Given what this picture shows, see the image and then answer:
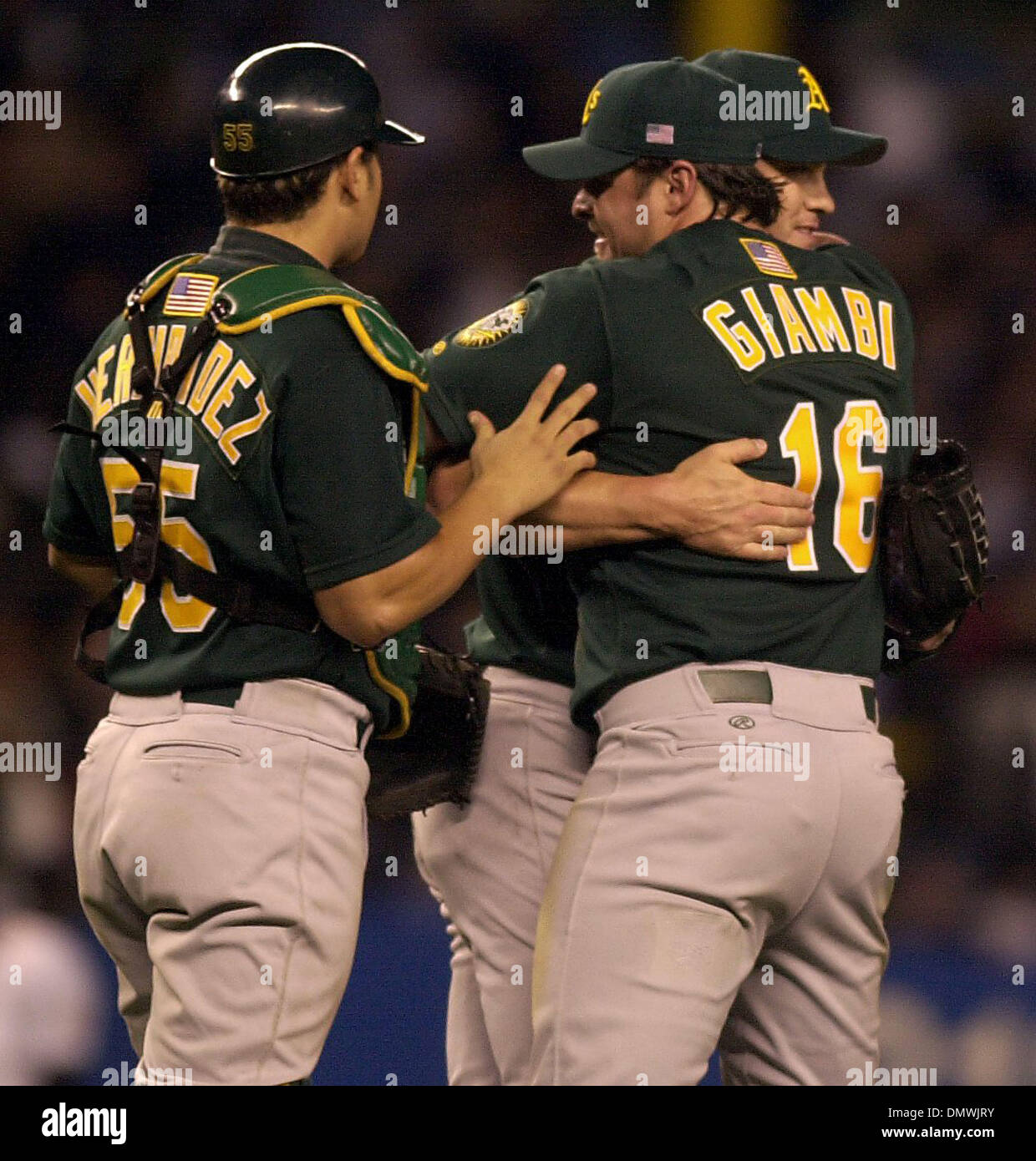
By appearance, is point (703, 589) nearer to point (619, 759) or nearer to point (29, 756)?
point (619, 759)

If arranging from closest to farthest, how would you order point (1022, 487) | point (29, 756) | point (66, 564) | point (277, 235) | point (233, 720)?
point (233, 720) < point (277, 235) < point (66, 564) < point (29, 756) < point (1022, 487)

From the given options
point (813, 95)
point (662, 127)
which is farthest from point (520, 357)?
point (813, 95)

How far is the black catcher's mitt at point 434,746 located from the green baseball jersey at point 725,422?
315 mm

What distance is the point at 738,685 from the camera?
250 cm

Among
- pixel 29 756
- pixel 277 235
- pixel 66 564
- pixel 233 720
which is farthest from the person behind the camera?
pixel 29 756

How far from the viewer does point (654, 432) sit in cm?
258

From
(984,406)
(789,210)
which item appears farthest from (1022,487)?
(789,210)

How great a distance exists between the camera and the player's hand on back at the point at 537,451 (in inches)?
97.9

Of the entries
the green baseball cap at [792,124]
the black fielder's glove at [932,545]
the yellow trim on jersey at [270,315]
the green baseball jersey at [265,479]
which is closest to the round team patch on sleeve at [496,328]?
the green baseball jersey at [265,479]

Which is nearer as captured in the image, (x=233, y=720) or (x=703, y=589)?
(x=233, y=720)

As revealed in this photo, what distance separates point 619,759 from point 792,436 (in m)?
0.52

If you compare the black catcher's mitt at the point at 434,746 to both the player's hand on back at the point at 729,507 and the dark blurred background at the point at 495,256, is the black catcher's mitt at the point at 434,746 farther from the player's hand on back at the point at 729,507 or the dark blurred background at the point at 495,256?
the dark blurred background at the point at 495,256

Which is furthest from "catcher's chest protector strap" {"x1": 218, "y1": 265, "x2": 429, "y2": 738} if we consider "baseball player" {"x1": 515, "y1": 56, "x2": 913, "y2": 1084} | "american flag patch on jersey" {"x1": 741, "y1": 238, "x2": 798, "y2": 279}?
"american flag patch on jersey" {"x1": 741, "y1": 238, "x2": 798, "y2": 279}

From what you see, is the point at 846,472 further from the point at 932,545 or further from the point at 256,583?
the point at 256,583
